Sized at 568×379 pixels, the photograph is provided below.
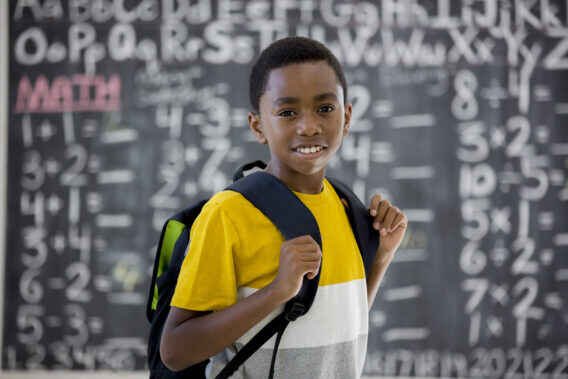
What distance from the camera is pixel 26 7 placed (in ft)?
6.66

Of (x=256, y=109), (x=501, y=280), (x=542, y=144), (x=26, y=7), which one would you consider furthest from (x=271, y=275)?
(x=26, y=7)

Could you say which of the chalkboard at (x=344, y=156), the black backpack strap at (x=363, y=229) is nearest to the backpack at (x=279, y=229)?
the black backpack strap at (x=363, y=229)

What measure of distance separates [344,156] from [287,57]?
1.29 m

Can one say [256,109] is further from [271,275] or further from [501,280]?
[501,280]

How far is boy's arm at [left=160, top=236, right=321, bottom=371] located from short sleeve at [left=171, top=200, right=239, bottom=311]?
2 cm

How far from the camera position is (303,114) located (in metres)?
0.72

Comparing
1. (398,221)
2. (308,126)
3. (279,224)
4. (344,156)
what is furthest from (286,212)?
(344,156)

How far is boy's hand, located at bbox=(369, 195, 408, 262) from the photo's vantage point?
818mm

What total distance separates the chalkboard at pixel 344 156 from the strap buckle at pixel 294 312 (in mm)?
1386

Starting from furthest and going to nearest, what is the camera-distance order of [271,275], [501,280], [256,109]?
[501,280]
[256,109]
[271,275]

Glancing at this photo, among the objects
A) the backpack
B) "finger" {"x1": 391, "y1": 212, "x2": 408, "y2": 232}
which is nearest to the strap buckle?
the backpack

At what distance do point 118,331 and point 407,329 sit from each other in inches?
48.6

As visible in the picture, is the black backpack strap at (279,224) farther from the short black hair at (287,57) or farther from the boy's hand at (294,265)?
the short black hair at (287,57)

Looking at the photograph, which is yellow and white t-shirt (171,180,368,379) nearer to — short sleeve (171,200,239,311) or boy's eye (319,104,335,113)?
short sleeve (171,200,239,311)
